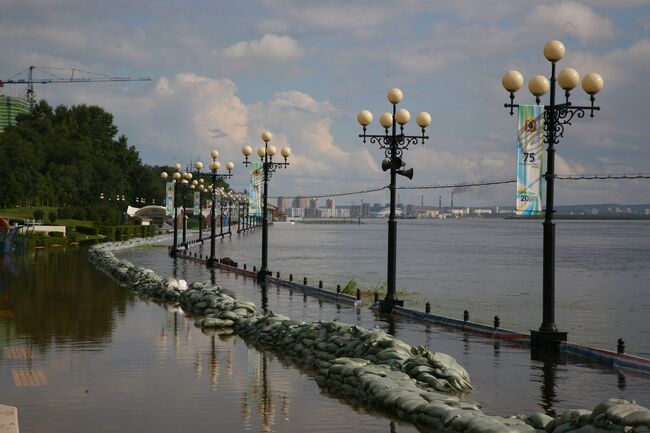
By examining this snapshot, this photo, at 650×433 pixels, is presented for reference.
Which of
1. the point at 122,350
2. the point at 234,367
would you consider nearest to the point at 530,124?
the point at 234,367

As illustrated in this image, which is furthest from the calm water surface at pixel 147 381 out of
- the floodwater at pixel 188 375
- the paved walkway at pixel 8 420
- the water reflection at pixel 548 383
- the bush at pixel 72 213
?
the bush at pixel 72 213

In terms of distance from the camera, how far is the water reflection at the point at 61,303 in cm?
2105

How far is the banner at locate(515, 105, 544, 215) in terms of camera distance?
19.9 m

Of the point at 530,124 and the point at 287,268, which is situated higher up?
the point at 530,124

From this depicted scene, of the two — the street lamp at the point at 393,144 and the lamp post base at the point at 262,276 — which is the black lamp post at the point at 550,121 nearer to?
the street lamp at the point at 393,144

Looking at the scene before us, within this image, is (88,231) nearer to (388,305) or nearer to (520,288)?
(520,288)

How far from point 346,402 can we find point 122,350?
22.2 feet

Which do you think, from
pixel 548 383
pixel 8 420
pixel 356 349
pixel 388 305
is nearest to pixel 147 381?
pixel 356 349

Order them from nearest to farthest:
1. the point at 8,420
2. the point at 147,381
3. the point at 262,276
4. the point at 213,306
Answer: the point at 8,420
the point at 147,381
the point at 213,306
the point at 262,276

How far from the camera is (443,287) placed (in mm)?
52969

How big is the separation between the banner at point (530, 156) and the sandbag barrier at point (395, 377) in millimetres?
5362

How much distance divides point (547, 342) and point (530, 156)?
164 inches

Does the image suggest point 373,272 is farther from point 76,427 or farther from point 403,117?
point 76,427

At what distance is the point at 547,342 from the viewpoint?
754 inches
